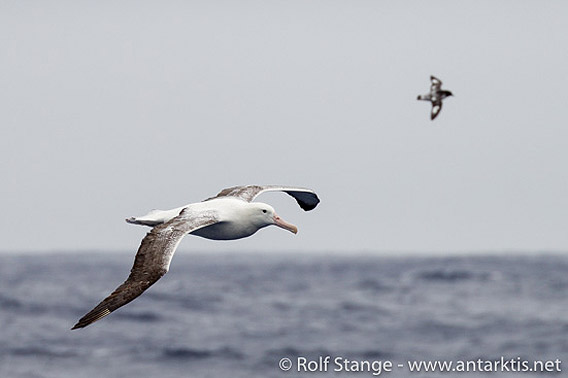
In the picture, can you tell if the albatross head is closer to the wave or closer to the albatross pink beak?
the albatross pink beak

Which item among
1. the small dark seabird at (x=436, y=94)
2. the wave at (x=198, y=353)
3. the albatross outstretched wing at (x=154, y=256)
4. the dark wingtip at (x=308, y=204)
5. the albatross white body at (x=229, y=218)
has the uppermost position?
the small dark seabird at (x=436, y=94)

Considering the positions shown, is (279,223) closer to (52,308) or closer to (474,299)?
(52,308)

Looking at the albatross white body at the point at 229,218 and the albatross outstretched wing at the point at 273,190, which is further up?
the albatross outstretched wing at the point at 273,190

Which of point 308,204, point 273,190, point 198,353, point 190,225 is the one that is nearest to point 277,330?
point 198,353

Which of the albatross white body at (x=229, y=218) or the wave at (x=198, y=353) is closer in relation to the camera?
the albatross white body at (x=229, y=218)

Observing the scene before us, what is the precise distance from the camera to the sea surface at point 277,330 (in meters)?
42.1

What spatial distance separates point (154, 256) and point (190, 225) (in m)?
0.96

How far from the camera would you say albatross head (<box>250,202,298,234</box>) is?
1484 centimetres

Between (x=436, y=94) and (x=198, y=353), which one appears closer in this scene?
(x=436, y=94)

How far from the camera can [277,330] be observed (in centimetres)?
5178

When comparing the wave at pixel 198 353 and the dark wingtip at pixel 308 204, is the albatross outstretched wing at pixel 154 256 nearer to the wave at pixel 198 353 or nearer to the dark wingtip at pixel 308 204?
the dark wingtip at pixel 308 204

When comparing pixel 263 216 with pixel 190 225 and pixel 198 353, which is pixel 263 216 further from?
pixel 198 353

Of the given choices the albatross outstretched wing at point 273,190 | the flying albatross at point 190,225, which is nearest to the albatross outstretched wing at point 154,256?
the flying albatross at point 190,225

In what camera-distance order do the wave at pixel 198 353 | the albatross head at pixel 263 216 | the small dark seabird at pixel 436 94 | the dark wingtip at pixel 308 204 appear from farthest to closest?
the wave at pixel 198 353 < the small dark seabird at pixel 436 94 < the dark wingtip at pixel 308 204 < the albatross head at pixel 263 216
